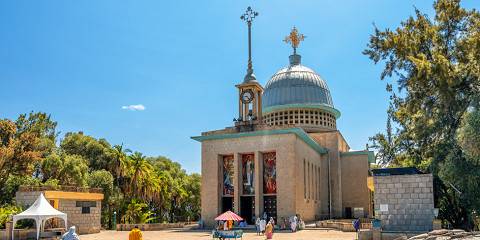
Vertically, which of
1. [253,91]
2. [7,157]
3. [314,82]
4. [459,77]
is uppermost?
[314,82]

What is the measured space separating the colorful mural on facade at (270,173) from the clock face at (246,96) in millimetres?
5400

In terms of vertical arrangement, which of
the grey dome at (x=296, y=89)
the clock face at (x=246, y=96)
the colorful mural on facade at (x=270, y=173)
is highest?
the grey dome at (x=296, y=89)

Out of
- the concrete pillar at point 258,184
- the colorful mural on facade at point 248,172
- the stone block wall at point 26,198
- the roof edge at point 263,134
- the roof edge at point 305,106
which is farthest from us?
the roof edge at point 305,106

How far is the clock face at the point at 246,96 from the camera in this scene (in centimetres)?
4088

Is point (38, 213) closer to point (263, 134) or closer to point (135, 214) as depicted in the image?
point (135, 214)

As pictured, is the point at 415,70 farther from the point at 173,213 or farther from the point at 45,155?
the point at 173,213

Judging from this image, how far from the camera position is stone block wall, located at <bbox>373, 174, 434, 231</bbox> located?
21.7 m

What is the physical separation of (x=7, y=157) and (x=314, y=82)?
104ft

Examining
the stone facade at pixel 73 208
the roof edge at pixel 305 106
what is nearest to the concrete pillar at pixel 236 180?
the stone facade at pixel 73 208

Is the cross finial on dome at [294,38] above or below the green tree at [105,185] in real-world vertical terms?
above

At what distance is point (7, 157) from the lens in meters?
34.4

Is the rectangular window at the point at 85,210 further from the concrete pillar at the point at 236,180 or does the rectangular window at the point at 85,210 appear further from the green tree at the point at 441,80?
the green tree at the point at 441,80

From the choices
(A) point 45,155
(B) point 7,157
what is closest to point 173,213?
(A) point 45,155

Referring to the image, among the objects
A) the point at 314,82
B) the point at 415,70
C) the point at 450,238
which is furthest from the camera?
the point at 314,82
